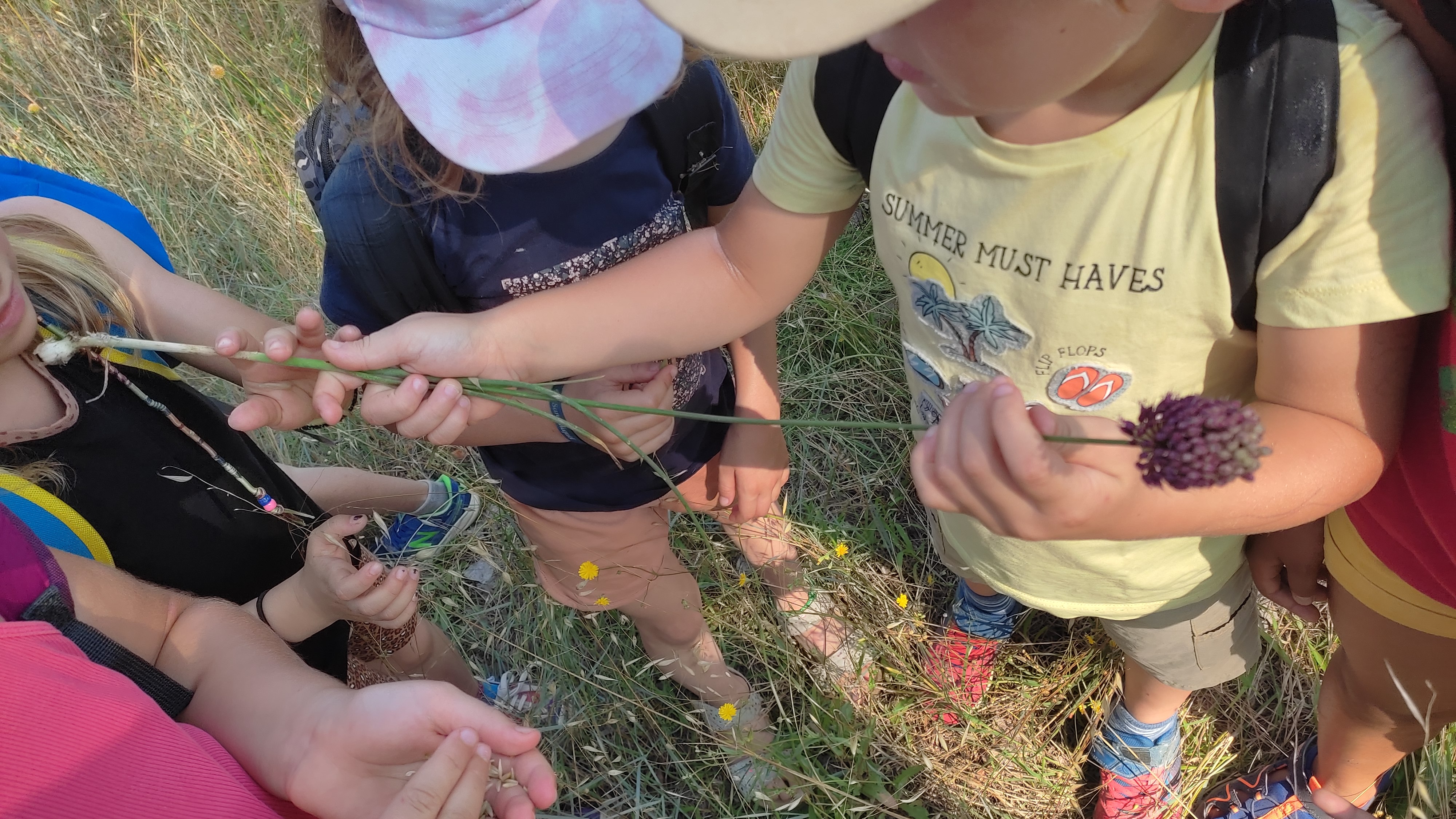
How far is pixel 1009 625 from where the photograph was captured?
193 centimetres

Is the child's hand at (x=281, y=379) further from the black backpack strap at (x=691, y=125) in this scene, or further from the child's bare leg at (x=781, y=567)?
the child's bare leg at (x=781, y=567)

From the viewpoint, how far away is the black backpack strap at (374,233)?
4.25 ft

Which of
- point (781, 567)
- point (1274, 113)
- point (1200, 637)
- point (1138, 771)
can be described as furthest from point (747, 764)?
point (1274, 113)

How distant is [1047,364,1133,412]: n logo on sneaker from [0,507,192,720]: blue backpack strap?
1259 millimetres

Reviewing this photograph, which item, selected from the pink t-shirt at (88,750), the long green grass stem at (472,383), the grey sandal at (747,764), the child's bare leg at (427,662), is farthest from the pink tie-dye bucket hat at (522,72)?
the child's bare leg at (427,662)

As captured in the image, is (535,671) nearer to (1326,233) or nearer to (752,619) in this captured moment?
(752,619)

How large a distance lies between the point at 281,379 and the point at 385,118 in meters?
0.44

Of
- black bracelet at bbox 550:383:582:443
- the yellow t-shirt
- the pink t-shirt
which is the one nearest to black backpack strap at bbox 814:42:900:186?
the yellow t-shirt

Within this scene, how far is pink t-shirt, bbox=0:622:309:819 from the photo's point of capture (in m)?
0.84

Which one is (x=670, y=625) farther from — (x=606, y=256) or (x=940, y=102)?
(x=940, y=102)

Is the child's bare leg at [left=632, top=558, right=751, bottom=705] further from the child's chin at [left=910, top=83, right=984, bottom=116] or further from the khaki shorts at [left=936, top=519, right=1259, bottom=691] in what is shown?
the child's chin at [left=910, top=83, right=984, bottom=116]

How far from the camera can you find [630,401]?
133 cm

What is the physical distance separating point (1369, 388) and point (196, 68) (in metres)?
4.27

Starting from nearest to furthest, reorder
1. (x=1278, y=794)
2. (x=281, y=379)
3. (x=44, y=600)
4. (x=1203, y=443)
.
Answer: (x=1203, y=443) → (x=44, y=600) → (x=281, y=379) → (x=1278, y=794)
